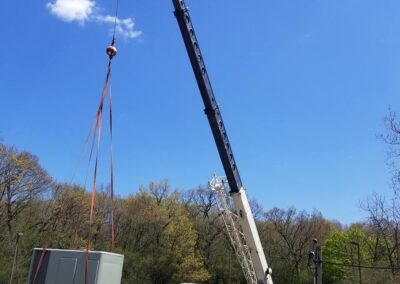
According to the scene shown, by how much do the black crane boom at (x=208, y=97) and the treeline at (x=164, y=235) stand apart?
1699cm

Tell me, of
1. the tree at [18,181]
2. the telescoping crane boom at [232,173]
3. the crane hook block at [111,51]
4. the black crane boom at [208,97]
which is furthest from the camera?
the tree at [18,181]

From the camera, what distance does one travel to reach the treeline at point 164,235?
168 feet

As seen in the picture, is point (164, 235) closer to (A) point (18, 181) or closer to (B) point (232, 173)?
(A) point (18, 181)

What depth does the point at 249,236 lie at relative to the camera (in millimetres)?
24172

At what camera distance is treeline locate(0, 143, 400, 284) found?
51.3 m

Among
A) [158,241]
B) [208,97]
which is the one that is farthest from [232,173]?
[158,241]

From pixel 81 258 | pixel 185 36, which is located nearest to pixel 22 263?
pixel 185 36

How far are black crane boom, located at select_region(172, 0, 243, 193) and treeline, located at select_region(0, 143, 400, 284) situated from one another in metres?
17.0

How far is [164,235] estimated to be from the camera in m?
65.8

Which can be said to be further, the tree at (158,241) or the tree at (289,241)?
the tree at (289,241)

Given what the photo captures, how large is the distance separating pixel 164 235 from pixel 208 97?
148 feet

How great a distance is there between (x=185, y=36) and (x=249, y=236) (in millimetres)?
10398

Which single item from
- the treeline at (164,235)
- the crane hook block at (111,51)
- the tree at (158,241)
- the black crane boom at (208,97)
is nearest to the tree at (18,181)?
the treeline at (164,235)

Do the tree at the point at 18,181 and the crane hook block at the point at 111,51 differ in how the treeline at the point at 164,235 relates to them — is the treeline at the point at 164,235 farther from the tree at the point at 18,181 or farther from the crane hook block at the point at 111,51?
the crane hook block at the point at 111,51
